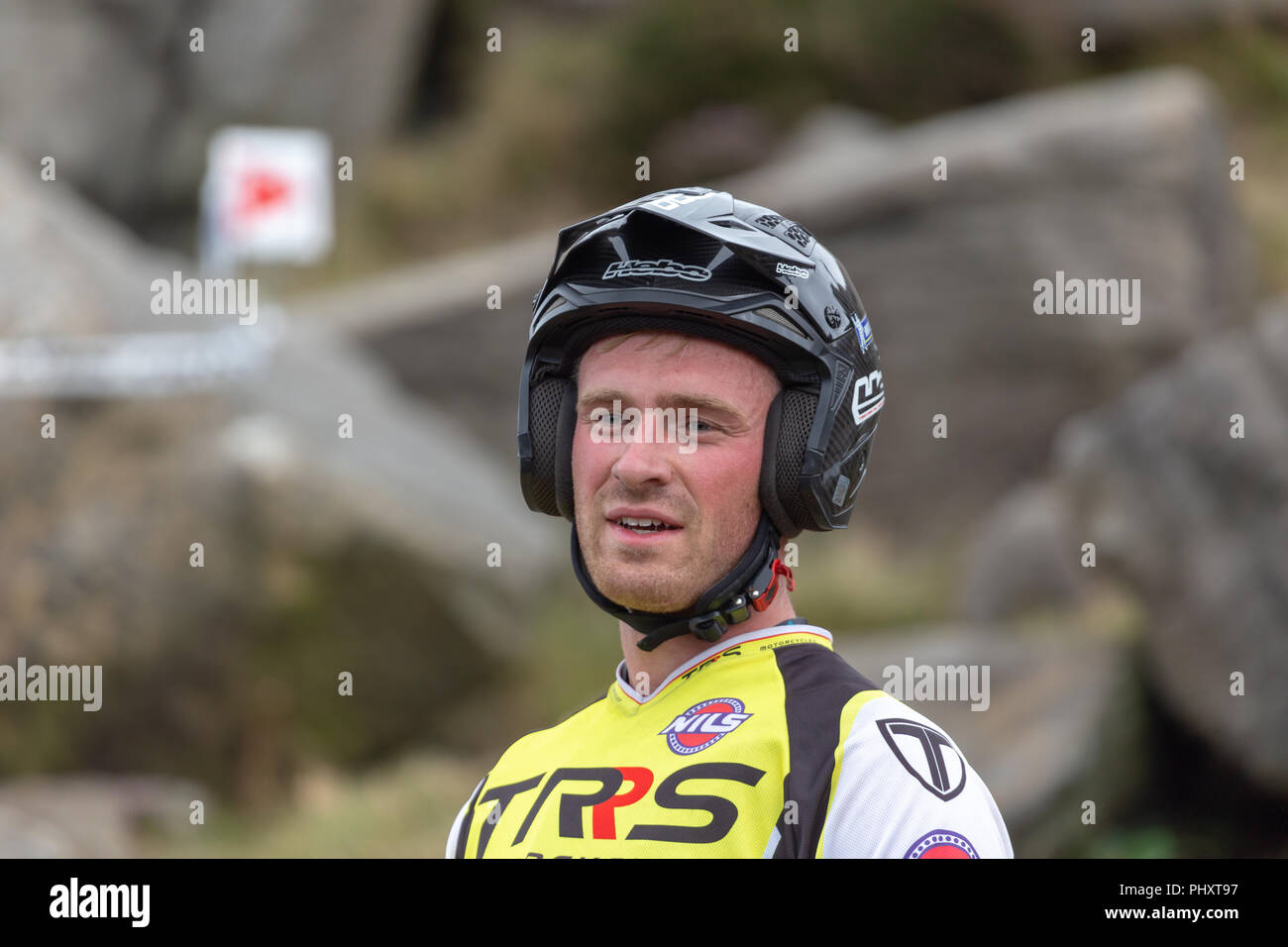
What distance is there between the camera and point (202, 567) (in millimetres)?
7980

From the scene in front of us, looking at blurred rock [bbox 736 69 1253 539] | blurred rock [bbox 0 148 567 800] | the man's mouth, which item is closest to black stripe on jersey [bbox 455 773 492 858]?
the man's mouth

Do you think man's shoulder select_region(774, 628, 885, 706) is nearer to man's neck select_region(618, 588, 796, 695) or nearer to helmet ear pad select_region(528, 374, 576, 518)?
man's neck select_region(618, 588, 796, 695)

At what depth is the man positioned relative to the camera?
2.27m

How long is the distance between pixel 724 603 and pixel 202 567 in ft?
20.0

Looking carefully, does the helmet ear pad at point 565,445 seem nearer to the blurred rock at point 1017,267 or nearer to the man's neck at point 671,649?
the man's neck at point 671,649

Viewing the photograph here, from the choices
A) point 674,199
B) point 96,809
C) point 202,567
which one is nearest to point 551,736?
point 674,199

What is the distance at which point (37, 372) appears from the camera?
27.3 ft

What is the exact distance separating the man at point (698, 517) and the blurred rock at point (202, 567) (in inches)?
224

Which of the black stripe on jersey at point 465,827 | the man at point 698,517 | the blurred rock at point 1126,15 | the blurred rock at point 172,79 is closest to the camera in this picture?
the man at point 698,517

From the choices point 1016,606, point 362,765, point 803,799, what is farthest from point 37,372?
point 803,799

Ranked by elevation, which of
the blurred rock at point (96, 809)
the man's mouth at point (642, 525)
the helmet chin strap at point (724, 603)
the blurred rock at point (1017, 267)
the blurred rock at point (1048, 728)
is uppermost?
the blurred rock at point (1017, 267)

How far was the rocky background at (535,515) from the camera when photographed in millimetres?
6875

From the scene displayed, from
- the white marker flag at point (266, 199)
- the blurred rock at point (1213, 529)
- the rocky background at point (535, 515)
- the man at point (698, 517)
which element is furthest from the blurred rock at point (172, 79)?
the man at point (698, 517)

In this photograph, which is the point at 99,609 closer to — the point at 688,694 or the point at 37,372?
the point at 37,372
